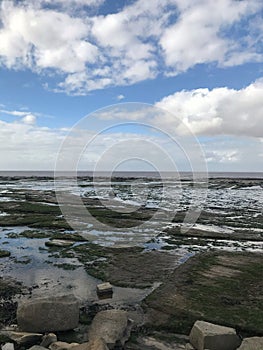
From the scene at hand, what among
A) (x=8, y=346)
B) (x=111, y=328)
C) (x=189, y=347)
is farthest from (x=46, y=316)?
(x=189, y=347)

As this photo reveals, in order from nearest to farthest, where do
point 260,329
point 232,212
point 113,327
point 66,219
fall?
point 113,327 < point 260,329 < point 66,219 < point 232,212

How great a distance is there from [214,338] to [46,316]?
5006 millimetres

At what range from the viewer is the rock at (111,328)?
32.1ft

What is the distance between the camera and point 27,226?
29.4m

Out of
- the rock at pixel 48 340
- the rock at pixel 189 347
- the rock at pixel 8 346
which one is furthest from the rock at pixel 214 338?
the rock at pixel 8 346

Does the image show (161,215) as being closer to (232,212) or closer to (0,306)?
(232,212)

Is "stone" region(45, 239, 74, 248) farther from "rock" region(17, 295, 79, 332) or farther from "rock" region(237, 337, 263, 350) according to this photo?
"rock" region(237, 337, 263, 350)

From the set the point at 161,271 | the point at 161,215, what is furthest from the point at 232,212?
the point at 161,271

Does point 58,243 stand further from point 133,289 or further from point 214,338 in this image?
point 214,338

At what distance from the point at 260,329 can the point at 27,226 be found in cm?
2257

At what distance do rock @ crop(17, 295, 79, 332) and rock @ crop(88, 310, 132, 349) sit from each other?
2.63 feet

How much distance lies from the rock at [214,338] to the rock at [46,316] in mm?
3808

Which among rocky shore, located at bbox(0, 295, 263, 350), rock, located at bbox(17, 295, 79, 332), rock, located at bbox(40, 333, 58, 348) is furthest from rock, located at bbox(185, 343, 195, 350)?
rock, located at bbox(40, 333, 58, 348)

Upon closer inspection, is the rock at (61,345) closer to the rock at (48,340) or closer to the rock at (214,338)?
the rock at (48,340)
